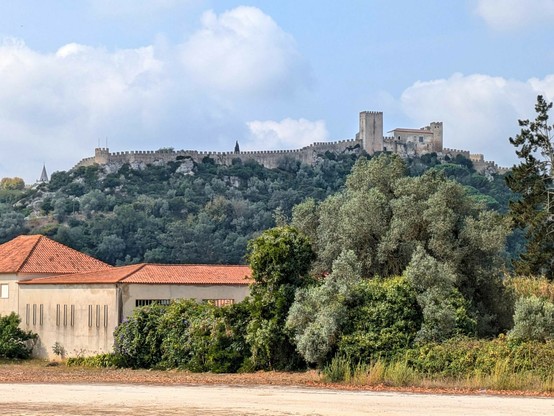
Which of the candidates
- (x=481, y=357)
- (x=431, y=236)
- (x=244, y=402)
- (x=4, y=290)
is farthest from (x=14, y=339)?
(x=244, y=402)

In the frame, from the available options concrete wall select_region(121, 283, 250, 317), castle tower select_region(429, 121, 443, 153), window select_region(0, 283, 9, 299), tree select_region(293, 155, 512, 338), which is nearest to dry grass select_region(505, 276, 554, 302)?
tree select_region(293, 155, 512, 338)

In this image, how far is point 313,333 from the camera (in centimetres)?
3048

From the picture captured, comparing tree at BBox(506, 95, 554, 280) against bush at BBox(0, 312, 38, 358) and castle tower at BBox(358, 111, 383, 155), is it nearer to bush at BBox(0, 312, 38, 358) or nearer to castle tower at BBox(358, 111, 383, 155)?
bush at BBox(0, 312, 38, 358)

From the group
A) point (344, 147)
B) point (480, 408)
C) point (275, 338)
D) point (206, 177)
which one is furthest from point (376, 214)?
point (344, 147)

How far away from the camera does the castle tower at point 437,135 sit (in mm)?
173125

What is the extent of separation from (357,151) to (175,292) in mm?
123087

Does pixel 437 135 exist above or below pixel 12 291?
above

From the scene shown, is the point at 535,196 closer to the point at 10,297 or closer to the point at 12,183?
the point at 10,297

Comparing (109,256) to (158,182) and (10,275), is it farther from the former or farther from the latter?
(10,275)

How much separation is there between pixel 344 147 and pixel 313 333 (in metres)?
135

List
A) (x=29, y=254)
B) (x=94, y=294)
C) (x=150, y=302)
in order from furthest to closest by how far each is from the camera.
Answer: (x=29, y=254) < (x=94, y=294) < (x=150, y=302)

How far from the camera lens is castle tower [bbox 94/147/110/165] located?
153m

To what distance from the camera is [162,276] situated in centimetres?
4275

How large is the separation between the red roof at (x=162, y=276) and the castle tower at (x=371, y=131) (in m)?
123
